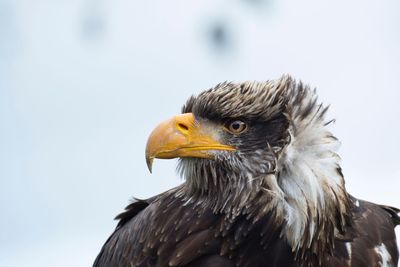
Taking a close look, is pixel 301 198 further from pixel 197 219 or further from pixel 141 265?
pixel 141 265

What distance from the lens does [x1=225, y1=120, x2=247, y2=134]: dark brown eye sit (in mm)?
6230

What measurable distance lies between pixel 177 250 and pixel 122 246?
75cm

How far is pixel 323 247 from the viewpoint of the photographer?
6348mm

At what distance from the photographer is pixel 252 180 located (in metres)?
6.13

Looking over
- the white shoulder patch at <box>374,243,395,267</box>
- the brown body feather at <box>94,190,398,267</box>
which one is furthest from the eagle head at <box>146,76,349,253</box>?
the white shoulder patch at <box>374,243,395,267</box>

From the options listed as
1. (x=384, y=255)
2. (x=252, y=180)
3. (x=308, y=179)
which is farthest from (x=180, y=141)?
(x=384, y=255)

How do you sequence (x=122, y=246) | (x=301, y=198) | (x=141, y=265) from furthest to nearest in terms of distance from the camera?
(x=122, y=246)
(x=141, y=265)
(x=301, y=198)

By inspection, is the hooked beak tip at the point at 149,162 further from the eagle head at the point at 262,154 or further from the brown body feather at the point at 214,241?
the brown body feather at the point at 214,241

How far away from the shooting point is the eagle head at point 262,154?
6086 mm

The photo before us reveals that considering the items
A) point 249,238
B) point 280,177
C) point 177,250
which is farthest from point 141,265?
point 280,177

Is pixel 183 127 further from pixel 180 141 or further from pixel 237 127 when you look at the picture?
pixel 237 127

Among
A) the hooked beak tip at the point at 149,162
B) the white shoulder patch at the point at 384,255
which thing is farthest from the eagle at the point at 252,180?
the white shoulder patch at the point at 384,255

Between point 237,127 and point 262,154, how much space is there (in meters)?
0.27

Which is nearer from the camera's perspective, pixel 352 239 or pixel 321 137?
pixel 321 137
